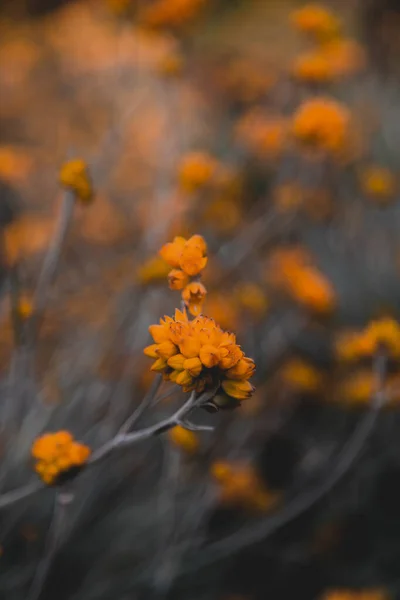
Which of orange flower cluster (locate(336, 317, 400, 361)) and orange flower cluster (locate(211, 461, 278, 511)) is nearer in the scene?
orange flower cluster (locate(336, 317, 400, 361))

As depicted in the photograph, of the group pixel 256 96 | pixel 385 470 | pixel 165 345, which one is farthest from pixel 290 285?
pixel 256 96

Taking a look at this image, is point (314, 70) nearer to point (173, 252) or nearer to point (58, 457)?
point (173, 252)

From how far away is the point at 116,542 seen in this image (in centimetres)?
224

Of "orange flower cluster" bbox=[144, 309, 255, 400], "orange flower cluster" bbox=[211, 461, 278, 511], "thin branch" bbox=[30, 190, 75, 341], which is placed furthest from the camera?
"orange flower cluster" bbox=[211, 461, 278, 511]

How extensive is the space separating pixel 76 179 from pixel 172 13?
142cm

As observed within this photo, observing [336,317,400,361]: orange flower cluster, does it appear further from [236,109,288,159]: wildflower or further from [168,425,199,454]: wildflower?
[236,109,288,159]: wildflower

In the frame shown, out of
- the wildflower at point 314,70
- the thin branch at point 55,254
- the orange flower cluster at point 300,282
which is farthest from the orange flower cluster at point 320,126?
the thin branch at point 55,254

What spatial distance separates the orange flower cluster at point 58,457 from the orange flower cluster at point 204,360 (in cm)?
25

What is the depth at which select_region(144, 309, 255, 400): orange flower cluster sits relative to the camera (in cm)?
91

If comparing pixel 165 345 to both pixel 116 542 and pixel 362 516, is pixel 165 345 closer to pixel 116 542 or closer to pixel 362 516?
pixel 116 542

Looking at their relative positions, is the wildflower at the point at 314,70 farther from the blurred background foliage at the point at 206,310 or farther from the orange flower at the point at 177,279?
the orange flower at the point at 177,279

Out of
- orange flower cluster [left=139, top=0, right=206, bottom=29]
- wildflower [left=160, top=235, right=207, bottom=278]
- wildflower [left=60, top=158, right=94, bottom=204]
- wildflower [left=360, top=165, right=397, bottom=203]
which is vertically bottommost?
wildflower [left=160, top=235, right=207, bottom=278]

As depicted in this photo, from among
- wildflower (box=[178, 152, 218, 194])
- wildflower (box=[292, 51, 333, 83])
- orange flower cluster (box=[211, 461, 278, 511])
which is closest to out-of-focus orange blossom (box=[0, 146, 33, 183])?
wildflower (box=[178, 152, 218, 194])

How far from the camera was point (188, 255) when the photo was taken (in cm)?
111
